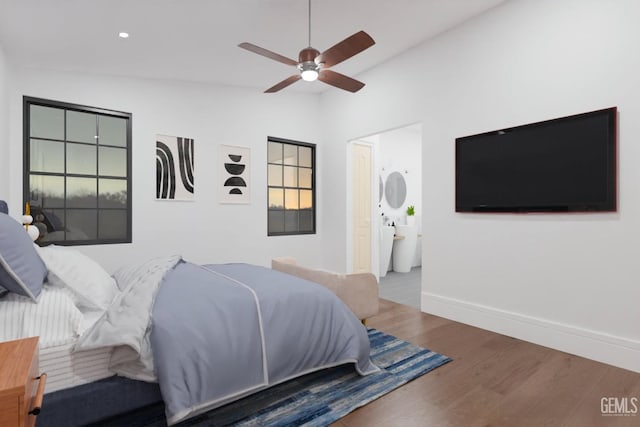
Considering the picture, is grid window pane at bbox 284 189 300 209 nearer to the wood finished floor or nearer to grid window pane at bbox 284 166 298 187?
grid window pane at bbox 284 166 298 187

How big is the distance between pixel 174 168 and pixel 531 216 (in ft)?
12.2

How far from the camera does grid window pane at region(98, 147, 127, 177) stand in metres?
3.69

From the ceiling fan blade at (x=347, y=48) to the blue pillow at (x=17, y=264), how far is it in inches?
82.8

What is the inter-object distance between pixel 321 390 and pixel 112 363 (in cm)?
115

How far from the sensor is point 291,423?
5.79ft

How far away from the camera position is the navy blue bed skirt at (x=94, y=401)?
1489mm

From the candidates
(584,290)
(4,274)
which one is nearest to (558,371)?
(584,290)

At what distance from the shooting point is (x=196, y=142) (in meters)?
4.18

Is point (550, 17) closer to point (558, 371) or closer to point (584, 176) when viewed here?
point (584, 176)

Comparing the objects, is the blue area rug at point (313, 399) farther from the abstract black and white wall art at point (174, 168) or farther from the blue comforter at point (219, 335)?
the abstract black and white wall art at point (174, 168)

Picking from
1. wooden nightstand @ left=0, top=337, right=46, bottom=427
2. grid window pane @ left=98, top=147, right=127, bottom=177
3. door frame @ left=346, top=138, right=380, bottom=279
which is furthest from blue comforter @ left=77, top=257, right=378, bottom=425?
door frame @ left=346, top=138, right=380, bottom=279

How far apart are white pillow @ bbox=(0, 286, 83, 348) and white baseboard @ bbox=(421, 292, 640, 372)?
3145mm

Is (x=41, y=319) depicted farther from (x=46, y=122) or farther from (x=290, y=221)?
(x=290, y=221)

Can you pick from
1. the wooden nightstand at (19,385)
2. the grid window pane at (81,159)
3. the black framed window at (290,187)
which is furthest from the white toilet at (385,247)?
the wooden nightstand at (19,385)
